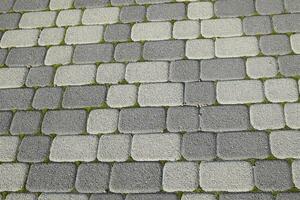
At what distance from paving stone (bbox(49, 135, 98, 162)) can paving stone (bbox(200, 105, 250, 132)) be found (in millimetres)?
840

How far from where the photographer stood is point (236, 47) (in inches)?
127

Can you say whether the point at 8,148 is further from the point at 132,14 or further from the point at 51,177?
the point at 132,14

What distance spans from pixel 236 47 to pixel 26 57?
189cm

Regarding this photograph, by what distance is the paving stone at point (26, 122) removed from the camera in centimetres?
302

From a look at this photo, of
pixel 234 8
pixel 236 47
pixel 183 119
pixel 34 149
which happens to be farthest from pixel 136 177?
pixel 234 8

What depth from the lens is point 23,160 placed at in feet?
9.45

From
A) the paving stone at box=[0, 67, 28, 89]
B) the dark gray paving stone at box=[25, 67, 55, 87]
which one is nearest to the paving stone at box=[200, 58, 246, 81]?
the dark gray paving stone at box=[25, 67, 55, 87]

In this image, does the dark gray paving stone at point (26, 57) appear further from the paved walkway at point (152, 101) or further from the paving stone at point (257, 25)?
the paving stone at point (257, 25)

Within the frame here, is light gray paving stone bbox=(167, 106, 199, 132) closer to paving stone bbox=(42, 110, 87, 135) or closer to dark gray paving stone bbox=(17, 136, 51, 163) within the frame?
paving stone bbox=(42, 110, 87, 135)

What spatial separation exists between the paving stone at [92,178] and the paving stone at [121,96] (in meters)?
0.53

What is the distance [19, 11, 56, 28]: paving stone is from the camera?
373cm

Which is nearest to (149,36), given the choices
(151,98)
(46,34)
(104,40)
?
(104,40)

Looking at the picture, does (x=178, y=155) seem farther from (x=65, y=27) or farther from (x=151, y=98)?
(x=65, y=27)

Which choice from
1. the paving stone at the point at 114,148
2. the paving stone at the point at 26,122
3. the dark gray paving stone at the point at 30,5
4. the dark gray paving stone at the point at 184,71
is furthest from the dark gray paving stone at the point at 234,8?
the paving stone at the point at 26,122
